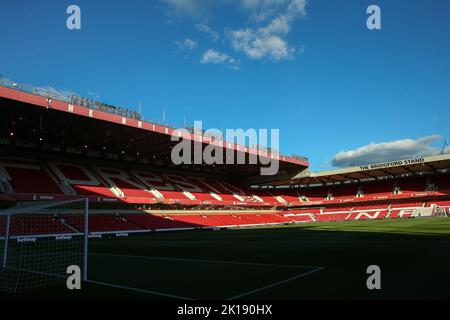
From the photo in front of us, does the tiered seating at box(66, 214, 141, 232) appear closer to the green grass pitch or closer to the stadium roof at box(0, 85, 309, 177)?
the stadium roof at box(0, 85, 309, 177)

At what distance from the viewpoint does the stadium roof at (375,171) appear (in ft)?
176

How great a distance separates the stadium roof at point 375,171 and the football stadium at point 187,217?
0.25 metres

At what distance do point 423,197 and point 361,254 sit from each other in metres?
52.4

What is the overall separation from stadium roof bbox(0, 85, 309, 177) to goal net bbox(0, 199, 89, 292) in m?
8.54

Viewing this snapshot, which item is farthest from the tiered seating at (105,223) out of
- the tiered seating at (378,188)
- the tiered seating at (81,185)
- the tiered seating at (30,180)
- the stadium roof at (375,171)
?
the tiered seating at (378,188)

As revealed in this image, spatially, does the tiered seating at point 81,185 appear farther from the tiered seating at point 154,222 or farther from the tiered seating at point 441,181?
the tiered seating at point 441,181

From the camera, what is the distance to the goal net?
381 inches

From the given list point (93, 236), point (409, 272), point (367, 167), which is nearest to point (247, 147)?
point (367, 167)

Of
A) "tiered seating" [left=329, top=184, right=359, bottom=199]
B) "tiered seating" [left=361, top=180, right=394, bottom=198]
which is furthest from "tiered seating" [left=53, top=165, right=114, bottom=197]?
"tiered seating" [left=361, top=180, right=394, bottom=198]

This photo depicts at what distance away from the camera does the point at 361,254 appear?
12484 millimetres

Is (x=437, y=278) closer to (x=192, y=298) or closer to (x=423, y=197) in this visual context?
(x=192, y=298)

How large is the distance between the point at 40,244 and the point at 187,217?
25.1 metres

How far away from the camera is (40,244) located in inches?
955

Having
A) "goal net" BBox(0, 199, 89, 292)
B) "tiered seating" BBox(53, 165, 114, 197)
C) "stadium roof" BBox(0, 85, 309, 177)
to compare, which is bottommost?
"goal net" BBox(0, 199, 89, 292)
